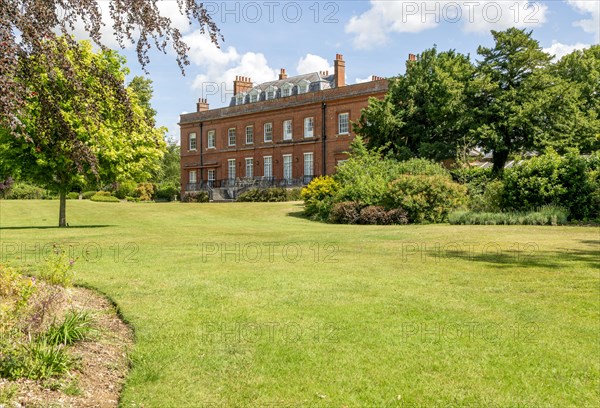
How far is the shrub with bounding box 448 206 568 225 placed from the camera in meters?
19.0

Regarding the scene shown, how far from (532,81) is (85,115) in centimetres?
2712

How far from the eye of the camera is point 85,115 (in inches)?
211

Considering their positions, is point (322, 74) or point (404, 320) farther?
point (322, 74)

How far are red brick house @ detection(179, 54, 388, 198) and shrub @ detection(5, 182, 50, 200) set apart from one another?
12923 millimetres

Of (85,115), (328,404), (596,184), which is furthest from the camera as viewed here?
(596,184)

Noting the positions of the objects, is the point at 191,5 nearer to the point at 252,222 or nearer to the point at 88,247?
the point at 88,247

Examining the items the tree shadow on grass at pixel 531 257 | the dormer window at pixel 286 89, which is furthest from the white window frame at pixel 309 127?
the tree shadow on grass at pixel 531 257

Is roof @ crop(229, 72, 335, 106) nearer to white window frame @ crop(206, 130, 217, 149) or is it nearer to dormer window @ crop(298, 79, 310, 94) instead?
dormer window @ crop(298, 79, 310, 94)

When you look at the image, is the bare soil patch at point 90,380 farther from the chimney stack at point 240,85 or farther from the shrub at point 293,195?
the chimney stack at point 240,85

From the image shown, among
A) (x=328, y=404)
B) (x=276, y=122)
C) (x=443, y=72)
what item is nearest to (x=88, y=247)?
(x=328, y=404)

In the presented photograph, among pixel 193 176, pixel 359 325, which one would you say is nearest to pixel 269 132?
pixel 193 176

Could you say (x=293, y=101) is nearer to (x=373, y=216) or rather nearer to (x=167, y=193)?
(x=167, y=193)

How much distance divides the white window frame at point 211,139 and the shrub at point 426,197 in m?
32.3

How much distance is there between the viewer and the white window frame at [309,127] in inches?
1738
